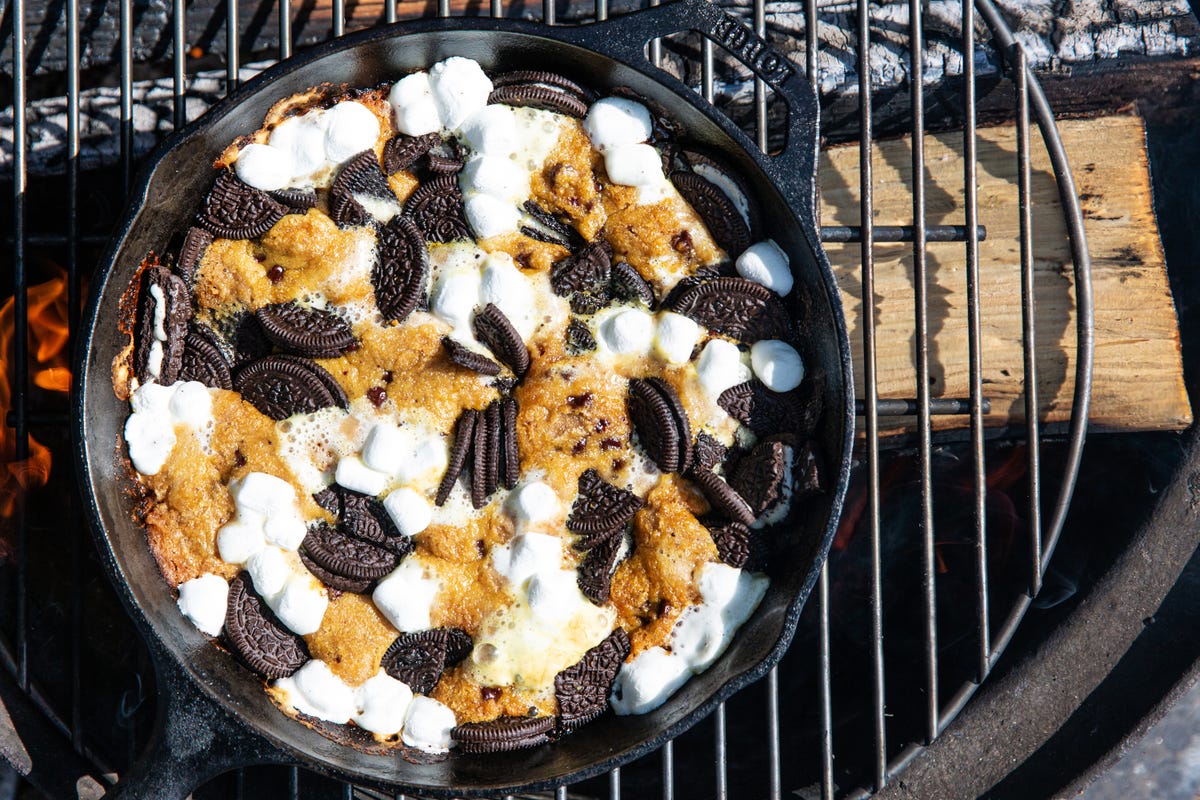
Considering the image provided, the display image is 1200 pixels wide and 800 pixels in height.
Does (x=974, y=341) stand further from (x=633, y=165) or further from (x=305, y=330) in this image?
(x=305, y=330)

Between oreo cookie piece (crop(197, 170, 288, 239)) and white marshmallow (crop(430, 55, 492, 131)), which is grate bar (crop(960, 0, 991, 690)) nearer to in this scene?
white marshmallow (crop(430, 55, 492, 131))

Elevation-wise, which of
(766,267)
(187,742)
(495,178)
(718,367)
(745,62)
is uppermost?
(745,62)

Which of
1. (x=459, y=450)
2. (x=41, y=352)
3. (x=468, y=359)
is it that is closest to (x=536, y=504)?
(x=459, y=450)

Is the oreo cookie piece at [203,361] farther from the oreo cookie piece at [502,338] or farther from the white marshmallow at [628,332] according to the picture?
the white marshmallow at [628,332]

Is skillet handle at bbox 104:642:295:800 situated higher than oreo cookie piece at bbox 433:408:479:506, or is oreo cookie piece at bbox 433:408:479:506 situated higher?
oreo cookie piece at bbox 433:408:479:506

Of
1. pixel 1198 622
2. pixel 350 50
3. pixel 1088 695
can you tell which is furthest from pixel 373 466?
pixel 1198 622

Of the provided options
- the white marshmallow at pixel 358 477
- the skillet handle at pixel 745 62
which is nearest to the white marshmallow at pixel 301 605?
the white marshmallow at pixel 358 477

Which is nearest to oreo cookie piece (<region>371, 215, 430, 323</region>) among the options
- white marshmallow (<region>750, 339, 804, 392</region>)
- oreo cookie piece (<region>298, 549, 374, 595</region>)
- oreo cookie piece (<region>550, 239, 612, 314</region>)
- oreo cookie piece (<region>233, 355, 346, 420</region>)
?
oreo cookie piece (<region>233, 355, 346, 420</region>)
